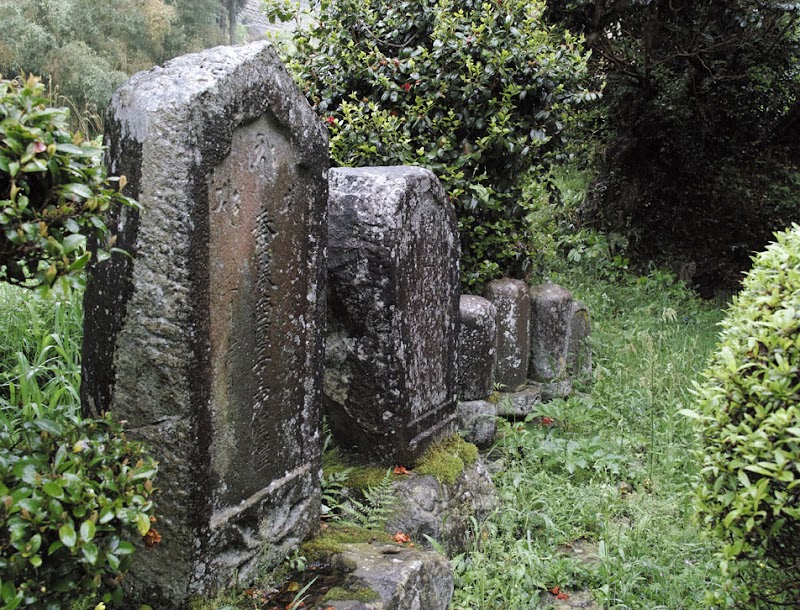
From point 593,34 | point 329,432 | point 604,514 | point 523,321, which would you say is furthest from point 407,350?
point 593,34

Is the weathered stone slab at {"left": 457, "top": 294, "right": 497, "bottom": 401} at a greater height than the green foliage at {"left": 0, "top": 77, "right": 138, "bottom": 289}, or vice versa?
the green foliage at {"left": 0, "top": 77, "right": 138, "bottom": 289}

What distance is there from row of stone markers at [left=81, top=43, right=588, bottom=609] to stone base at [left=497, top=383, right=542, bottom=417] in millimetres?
1513

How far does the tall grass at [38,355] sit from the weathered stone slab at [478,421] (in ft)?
7.10

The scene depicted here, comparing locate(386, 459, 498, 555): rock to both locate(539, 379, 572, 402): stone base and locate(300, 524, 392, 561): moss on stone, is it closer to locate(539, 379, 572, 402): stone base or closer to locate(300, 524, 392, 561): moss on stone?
locate(300, 524, 392, 561): moss on stone

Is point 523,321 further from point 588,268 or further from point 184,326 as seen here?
point 588,268

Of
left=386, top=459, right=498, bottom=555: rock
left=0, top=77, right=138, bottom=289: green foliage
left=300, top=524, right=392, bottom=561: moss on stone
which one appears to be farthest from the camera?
left=386, top=459, right=498, bottom=555: rock

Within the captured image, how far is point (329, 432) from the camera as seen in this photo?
3426mm

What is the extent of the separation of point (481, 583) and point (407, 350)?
1034 millimetres

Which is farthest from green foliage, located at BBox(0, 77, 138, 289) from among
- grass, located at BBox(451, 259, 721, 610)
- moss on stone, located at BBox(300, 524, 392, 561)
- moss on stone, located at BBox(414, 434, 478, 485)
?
moss on stone, located at BBox(414, 434, 478, 485)

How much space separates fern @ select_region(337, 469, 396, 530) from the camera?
287 cm

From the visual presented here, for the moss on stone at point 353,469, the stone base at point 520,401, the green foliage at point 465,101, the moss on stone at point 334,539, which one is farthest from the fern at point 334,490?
the green foliage at point 465,101

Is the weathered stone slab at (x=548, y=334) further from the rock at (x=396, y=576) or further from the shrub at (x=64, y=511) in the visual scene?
the shrub at (x=64, y=511)

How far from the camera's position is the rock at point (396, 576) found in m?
2.28

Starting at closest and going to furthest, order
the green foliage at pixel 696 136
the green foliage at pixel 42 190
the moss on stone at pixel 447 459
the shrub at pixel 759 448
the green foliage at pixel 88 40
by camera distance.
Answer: the green foliage at pixel 42 190 → the shrub at pixel 759 448 → the moss on stone at pixel 447 459 → the green foliage at pixel 696 136 → the green foliage at pixel 88 40
